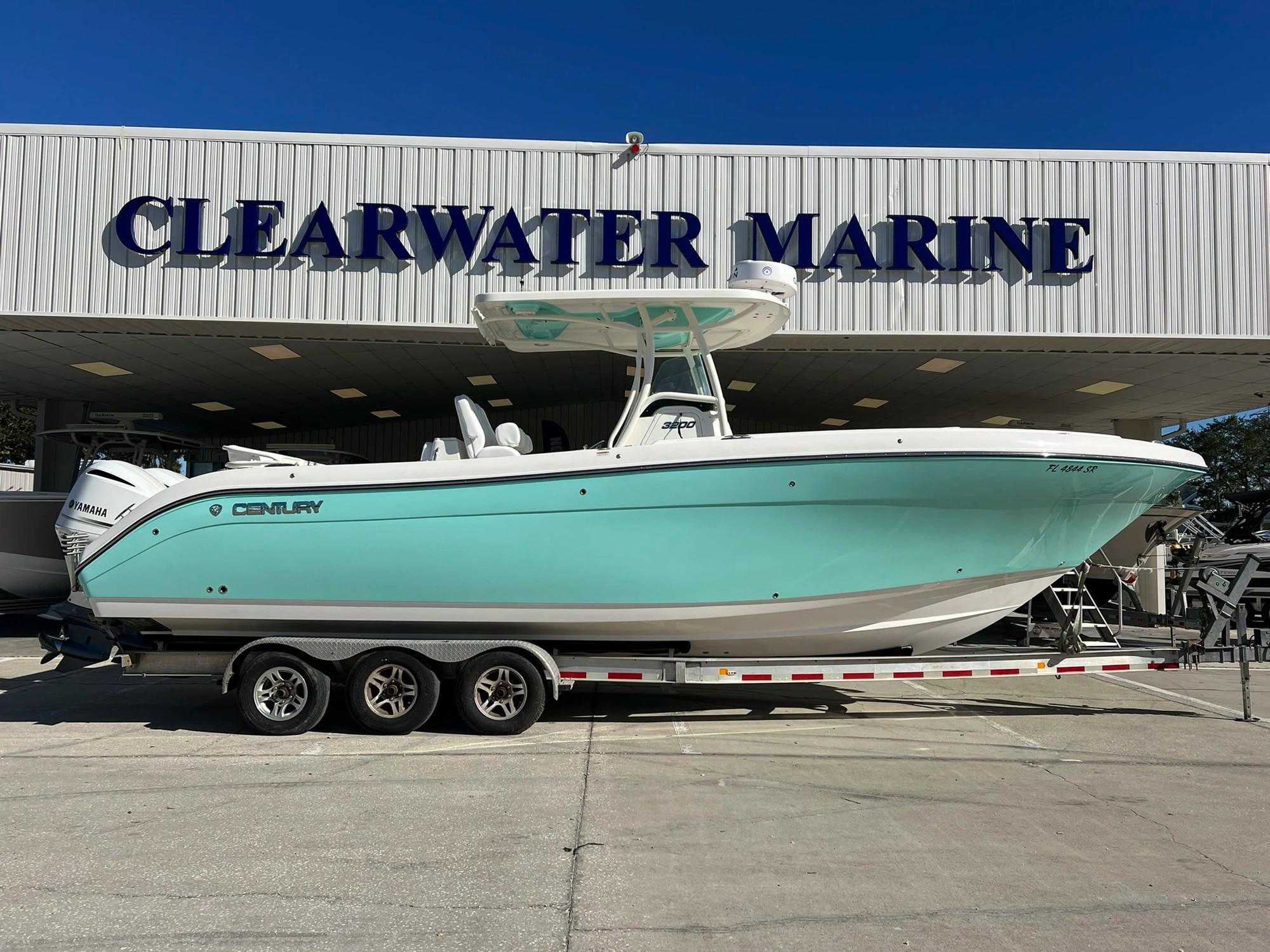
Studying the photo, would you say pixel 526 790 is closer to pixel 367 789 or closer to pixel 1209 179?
pixel 367 789

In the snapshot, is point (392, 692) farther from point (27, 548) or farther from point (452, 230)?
point (27, 548)

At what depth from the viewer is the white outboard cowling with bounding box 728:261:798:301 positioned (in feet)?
18.0

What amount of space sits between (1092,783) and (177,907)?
4.07 m

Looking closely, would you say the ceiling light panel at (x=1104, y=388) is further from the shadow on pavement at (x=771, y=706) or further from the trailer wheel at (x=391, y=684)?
the trailer wheel at (x=391, y=684)

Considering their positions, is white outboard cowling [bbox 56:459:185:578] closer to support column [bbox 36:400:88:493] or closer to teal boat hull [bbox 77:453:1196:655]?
teal boat hull [bbox 77:453:1196:655]

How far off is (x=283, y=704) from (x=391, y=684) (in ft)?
2.28

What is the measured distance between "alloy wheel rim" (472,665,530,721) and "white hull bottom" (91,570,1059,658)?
0.30 metres

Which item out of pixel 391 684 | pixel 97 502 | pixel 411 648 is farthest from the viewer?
pixel 97 502

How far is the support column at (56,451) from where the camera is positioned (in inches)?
537

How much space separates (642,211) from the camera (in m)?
9.91

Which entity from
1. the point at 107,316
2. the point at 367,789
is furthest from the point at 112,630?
the point at 107,316

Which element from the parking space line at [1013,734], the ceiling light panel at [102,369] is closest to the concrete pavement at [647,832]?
the parking space line at [1013,734]

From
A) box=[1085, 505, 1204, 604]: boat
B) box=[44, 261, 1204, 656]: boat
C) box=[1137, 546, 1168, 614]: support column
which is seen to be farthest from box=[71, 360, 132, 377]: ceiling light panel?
box=[1137, 546, 1168, 614]: support column

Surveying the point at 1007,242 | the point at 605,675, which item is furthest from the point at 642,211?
the point at 605,675
